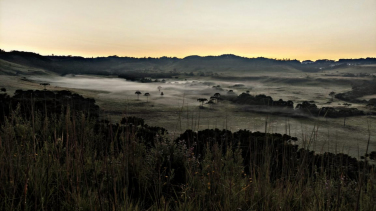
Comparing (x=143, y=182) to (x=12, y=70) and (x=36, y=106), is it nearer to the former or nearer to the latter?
(x=36, y=106)

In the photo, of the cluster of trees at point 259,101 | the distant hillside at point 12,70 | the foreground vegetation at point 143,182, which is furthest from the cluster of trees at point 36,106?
the distant hillside at point 12,70

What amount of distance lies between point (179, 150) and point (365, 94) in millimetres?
74305

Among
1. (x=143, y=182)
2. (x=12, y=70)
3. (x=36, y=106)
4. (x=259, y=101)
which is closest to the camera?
(x=143, y=182)

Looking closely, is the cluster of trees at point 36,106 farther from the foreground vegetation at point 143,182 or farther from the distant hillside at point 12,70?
the distant hillside at point 12,70

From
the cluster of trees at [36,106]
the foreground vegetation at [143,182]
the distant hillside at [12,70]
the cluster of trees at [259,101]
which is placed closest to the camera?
the foreground vegetation at [143,182]

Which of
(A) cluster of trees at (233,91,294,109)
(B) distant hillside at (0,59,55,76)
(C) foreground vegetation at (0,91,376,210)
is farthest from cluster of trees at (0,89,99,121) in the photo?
(B) distant hillside at (0,59,55,76)

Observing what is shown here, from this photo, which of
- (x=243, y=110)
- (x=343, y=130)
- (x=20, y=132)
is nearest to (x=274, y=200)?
(x=20, y=132)

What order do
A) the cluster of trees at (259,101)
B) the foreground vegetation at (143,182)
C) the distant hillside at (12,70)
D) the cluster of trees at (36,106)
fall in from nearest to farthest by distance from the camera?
1. the foreground vegetation at (143,182)
2. the cluster of trees at (36,106)
3. the cluster of trees at (259,101)
4. the distant hillside at (12,70)

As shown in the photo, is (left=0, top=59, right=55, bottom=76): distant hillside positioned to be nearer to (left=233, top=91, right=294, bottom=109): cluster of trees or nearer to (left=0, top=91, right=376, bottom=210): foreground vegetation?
(left=233, top=91, right=294, bottom=109): cluster of trees

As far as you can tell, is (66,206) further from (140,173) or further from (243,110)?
(243,110)

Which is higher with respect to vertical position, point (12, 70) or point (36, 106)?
A: point (12, 70)

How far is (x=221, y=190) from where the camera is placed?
3352mm

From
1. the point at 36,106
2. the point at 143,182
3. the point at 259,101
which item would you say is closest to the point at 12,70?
the point at 259,101

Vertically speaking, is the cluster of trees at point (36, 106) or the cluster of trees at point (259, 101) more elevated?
the cluster of trees at point (36, 106)
